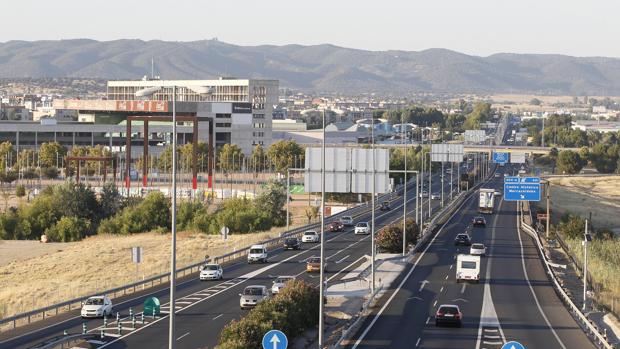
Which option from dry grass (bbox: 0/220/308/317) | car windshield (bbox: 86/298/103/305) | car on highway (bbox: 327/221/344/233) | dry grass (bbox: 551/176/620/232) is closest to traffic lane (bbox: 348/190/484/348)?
car windshield (bbox: 86/298/103/305)

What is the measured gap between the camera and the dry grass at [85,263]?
64450 mm

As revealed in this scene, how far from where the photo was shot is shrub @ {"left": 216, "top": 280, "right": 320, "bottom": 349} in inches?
1342

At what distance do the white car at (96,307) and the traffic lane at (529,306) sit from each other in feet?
59.3

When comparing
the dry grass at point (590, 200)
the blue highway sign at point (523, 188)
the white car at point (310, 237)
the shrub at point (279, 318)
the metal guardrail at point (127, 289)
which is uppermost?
the blue highway sign at point (523, 188)

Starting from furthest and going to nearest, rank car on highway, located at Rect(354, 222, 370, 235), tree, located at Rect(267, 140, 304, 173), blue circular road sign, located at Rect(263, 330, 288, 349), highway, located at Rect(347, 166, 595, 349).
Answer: tree, located at Rect(267, 140, 304, 173) → car on highway, located at Rect(354, 222, 370, 235) → highway, located at Rect(347, 166, 595, 349) → blue circular road sign, located at Rect(263, 330, 288, 349)

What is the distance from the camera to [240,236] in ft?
323

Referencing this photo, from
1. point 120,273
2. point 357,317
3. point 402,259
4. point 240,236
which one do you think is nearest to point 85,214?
point 240,236

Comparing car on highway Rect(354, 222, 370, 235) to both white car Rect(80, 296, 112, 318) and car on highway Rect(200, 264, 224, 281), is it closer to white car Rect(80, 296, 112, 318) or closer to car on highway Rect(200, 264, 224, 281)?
car on highway Rect(200, 264, 224, 281)

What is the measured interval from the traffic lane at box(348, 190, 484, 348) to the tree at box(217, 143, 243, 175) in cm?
10722

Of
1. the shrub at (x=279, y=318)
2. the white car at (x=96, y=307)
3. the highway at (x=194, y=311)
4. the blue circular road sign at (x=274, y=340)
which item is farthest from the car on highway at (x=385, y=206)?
the blue circular road sign at (x=274, y=340)

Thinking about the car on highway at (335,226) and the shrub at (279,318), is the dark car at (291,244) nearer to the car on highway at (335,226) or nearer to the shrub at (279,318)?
the car on highway at (335,226)

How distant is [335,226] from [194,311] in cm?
5319

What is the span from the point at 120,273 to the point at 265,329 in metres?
41.4

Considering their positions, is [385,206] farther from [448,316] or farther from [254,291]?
[448,316]
